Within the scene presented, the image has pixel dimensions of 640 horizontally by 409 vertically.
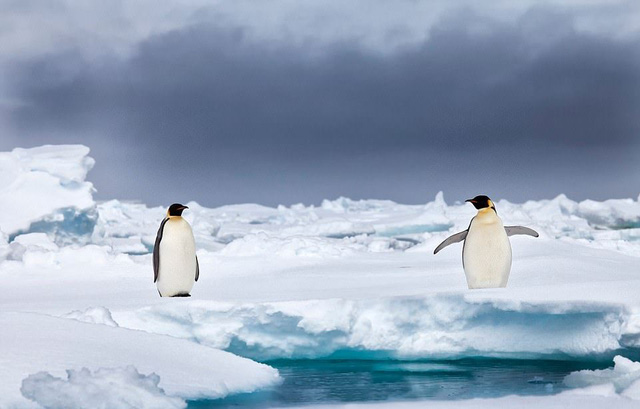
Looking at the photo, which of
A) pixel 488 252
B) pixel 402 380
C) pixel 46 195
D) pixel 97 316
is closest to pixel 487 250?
pixel 488 252

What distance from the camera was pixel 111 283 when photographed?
10.3m

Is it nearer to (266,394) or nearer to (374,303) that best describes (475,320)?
(374,303)

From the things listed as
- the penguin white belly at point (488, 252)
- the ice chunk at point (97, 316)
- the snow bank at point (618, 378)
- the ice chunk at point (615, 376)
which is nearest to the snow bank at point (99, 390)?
the ice chunk at point (97, 316)

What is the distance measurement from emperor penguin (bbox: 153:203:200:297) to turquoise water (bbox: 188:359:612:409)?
1.54 metres

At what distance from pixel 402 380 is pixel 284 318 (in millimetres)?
1389

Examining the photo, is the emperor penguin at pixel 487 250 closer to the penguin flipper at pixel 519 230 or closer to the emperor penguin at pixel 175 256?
the penguin flipper at pixel 519 230

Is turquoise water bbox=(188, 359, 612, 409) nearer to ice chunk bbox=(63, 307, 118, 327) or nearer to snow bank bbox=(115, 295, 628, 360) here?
snow bank bbox=(115, 295, 628, 360)

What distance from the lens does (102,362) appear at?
171 inches

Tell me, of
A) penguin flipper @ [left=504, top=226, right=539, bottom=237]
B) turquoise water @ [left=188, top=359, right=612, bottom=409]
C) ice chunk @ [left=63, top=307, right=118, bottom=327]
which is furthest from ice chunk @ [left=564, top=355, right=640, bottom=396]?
ice chunk @ [left=63, top=307, right=118, bottom=327]

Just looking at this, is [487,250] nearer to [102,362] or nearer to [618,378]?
[618,378]

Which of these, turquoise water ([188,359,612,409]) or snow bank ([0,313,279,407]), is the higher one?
snow bank ([0,313,279,407])

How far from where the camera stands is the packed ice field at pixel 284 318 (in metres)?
4.26

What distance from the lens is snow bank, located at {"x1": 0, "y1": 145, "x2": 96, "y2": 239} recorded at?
18625 mm

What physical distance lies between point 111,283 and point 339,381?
5314 millimetres
